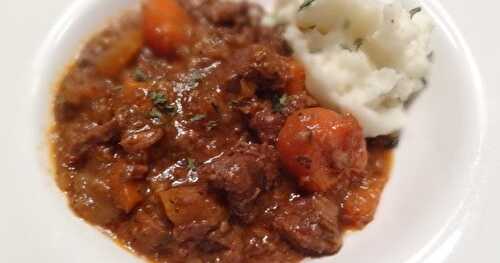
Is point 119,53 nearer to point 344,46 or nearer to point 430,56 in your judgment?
point 344,46

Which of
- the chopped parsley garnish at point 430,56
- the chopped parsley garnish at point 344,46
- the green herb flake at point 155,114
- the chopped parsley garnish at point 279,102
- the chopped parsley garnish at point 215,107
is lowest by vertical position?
the chopped parsley garnish at point 430,56

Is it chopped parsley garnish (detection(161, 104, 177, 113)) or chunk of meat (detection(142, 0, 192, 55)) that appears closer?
chopped parsley garnish (detection(161, 104, 177, 113))

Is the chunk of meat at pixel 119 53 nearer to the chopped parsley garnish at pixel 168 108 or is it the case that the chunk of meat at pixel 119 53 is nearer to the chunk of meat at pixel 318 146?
the chopped parsley garnish at pixel 168 108

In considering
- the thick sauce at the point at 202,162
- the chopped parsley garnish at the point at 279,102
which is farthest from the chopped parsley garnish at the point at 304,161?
the chopped parsley garnish at the point at 279,102

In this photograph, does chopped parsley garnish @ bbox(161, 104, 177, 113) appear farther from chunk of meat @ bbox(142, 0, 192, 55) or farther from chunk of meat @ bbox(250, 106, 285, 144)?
chunk of meat @ bbox(142, 0, 192, 55)

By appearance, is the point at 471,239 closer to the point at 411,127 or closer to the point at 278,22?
the point at 411,127

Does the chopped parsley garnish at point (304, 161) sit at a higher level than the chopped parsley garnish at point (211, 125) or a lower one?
lower

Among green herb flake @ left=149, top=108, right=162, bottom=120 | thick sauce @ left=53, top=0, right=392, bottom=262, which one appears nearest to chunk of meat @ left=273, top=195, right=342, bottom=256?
thick sauce @ left=53, top=0, right=392, bottom=262
